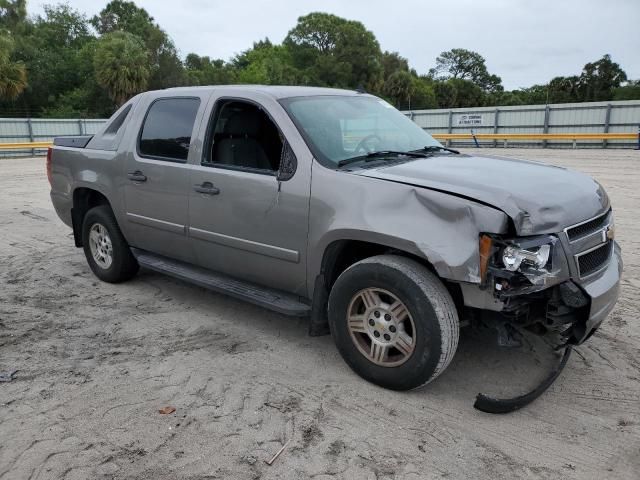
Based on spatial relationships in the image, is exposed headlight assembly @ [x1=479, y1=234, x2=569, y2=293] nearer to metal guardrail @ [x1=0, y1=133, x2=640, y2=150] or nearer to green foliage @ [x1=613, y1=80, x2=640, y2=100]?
metal guardrail @ [x1=0, y1=133, x2=640, y2=150]

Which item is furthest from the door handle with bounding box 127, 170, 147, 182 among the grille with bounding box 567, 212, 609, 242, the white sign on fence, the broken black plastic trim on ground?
the white sign on fence

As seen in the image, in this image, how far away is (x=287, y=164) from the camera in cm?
380

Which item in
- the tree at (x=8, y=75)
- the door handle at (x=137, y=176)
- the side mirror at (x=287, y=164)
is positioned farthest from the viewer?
the tree at (x=8, y=75)

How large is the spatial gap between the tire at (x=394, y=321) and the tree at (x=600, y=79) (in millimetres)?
61443

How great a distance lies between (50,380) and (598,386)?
11.6ft

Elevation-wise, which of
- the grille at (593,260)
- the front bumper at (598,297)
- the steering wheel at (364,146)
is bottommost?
the front bumper at (598,297)

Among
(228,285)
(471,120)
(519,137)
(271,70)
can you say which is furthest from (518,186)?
(271,70)

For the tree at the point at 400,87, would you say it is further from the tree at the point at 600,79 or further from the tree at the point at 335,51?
the tree at the point at 600,79

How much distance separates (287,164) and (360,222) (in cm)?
76

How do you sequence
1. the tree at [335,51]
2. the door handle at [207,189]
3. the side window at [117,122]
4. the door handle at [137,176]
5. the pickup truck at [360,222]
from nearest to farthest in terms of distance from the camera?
1. the pickup truck at [360,222]
2. the door handle at [207,189]
3. the door handle at [137,176]
4. the side window at [117,122]
5. the tree at [335,51]

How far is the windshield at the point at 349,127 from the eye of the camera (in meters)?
3.85

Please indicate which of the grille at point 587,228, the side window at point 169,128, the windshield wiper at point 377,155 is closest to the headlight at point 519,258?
the grille at point 587,228

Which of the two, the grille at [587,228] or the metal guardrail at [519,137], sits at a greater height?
the metal guardrail at [519,137]

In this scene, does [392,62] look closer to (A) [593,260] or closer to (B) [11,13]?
(B) [11,13]
